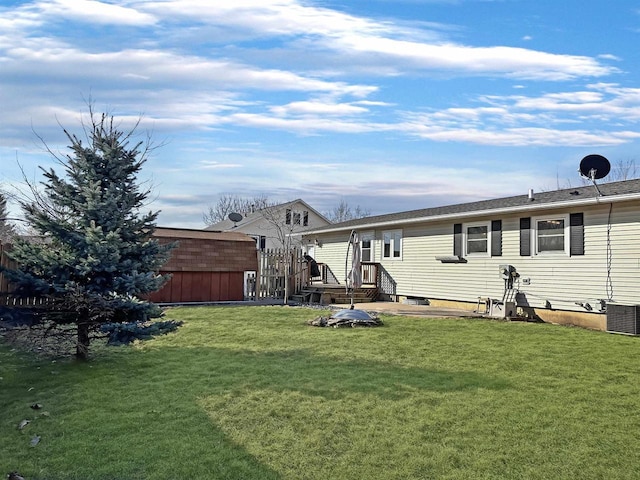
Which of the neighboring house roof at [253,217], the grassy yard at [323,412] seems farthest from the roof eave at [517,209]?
the neighboring house roof at [253,217]

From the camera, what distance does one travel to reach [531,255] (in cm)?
1227

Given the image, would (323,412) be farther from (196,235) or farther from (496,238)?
(196,235)

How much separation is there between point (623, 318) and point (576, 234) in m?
2.16

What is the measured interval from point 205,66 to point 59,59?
259cm

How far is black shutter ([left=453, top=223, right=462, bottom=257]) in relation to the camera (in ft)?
47.0

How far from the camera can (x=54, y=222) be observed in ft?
20.1

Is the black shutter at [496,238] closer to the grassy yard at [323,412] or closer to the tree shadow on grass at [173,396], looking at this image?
the grassy yard at [323,412]

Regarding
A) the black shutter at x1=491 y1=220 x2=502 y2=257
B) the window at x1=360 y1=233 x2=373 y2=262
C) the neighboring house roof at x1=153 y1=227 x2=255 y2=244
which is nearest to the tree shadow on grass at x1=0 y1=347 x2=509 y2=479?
the black shutter at x1=491 y1=220 x2=502 y2=257

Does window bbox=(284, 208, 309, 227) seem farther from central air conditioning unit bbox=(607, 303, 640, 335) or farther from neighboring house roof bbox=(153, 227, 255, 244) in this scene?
central air conditioning unit bbox=(607, 303, 640, 335)

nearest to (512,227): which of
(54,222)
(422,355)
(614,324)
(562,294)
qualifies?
(562,294)

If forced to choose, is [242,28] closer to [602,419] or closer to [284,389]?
[284,389]

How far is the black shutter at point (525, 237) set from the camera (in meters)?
12.4

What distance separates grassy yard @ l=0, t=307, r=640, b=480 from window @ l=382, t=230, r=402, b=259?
9083mm

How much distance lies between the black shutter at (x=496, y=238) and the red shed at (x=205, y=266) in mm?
7268
